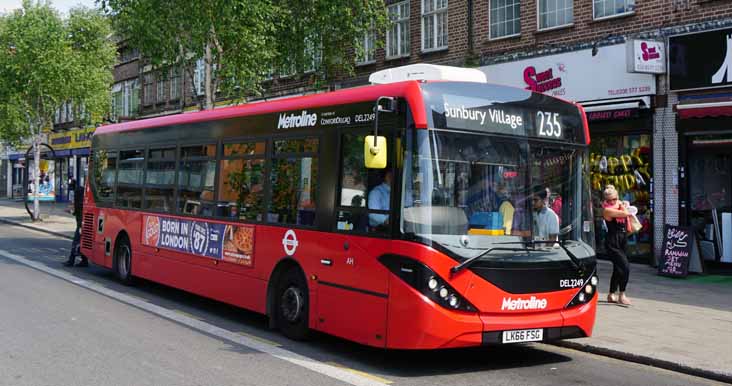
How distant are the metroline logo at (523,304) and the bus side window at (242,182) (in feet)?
11.2

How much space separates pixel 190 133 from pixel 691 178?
372 inches

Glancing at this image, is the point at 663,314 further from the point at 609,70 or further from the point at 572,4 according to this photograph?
the point at 572,4

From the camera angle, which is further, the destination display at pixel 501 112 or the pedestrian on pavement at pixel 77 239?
the pedestrian on pavement at pixel 77 239

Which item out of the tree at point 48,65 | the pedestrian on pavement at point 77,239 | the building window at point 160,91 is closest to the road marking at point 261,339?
the pedestrian on pavement at point 77,239

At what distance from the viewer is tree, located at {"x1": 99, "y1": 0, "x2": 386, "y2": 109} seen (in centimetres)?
1855

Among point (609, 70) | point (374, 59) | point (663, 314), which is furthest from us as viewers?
point (374, 59)

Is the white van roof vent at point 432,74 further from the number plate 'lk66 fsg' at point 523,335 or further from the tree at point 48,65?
the tree at point 48,65

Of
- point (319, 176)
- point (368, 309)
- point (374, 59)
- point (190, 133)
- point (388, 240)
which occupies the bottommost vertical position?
point (368, 309)

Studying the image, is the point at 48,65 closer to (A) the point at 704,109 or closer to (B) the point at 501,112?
(A) the point at 704,109

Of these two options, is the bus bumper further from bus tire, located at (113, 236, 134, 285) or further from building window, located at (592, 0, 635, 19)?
building window, located at (592, 0, 635, 19)

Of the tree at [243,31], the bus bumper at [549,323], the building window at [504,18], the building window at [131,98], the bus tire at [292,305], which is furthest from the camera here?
the building window at [131,98]

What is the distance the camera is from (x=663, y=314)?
10664 mm

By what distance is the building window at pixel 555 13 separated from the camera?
17781 millimetres

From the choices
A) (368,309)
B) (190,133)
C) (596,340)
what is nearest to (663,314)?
(596,340)
